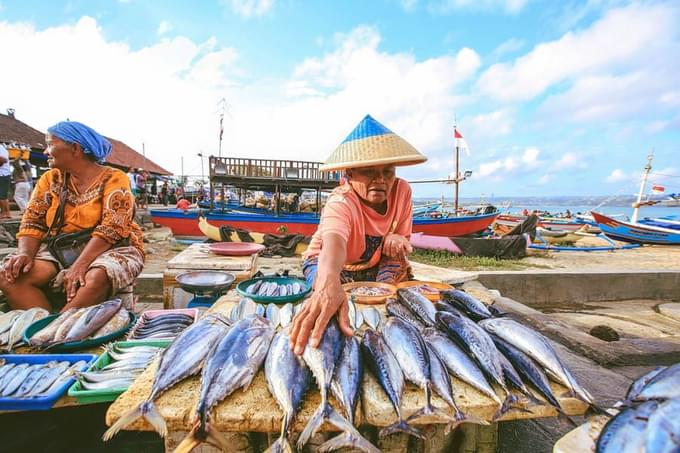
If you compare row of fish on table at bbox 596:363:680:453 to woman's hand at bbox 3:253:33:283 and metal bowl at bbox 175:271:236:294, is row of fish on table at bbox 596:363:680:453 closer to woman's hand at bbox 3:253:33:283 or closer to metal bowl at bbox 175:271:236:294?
metal bowl at bbox 175:271:236:294

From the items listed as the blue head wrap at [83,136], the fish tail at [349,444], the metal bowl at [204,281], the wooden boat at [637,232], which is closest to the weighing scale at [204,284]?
the metal bowl at [204,281]

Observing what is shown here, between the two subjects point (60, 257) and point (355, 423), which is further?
point (60, 257)

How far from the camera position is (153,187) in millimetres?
31938

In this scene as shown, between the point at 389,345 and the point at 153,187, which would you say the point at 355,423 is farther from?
the point at 153,187

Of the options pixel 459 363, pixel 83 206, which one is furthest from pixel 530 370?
pixel 83 206

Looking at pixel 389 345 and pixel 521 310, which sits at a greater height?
pixel 389 345

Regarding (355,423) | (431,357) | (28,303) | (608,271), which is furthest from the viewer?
(608,271)

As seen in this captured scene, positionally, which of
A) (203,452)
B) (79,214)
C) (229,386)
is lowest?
(203,452)

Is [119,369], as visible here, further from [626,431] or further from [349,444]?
[626,431]

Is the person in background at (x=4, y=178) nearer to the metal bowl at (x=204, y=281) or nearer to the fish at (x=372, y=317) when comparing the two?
the metal bowl at (x=204, y=281)

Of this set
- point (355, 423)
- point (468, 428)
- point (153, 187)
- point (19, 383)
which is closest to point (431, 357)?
point (355, 423)

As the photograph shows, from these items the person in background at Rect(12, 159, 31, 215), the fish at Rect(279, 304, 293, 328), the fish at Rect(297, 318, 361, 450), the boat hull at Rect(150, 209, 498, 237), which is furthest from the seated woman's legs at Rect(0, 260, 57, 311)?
the person in background at Rect(12, 159, 31, 215)

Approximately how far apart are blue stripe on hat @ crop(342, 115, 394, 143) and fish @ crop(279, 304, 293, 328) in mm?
1473

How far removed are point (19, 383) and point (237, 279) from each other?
6.64 feet
